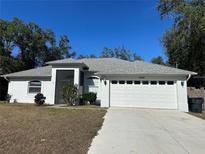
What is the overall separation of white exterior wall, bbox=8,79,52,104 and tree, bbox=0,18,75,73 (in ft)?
33.9

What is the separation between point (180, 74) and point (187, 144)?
919 cm

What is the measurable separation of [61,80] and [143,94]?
9280 mm

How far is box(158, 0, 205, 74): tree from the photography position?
50.7ft

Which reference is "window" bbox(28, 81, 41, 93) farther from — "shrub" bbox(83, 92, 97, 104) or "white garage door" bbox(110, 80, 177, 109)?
"white garage door" bbox(110, 80, 177, 109)

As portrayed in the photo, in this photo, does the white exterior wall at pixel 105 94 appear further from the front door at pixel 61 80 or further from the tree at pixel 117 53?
the tree at pixel 117 53

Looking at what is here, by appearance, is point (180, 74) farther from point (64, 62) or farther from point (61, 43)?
point (61, 43)

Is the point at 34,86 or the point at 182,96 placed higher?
the point at 34,86

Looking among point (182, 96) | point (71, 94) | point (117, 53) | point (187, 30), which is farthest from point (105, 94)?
point (117, 53)

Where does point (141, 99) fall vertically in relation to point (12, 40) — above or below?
below

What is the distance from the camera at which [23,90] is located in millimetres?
17609

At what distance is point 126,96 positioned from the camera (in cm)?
1395

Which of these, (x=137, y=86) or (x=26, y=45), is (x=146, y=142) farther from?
(x=26, y=45)

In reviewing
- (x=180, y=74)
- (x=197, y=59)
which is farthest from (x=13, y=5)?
(x=197, y=59)

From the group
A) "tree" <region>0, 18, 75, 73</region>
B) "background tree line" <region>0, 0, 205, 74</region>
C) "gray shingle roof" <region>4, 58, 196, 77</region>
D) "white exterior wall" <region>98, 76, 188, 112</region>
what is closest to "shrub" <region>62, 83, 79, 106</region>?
"gray shingle roof" <region>4, 58, 196, 77</region>
